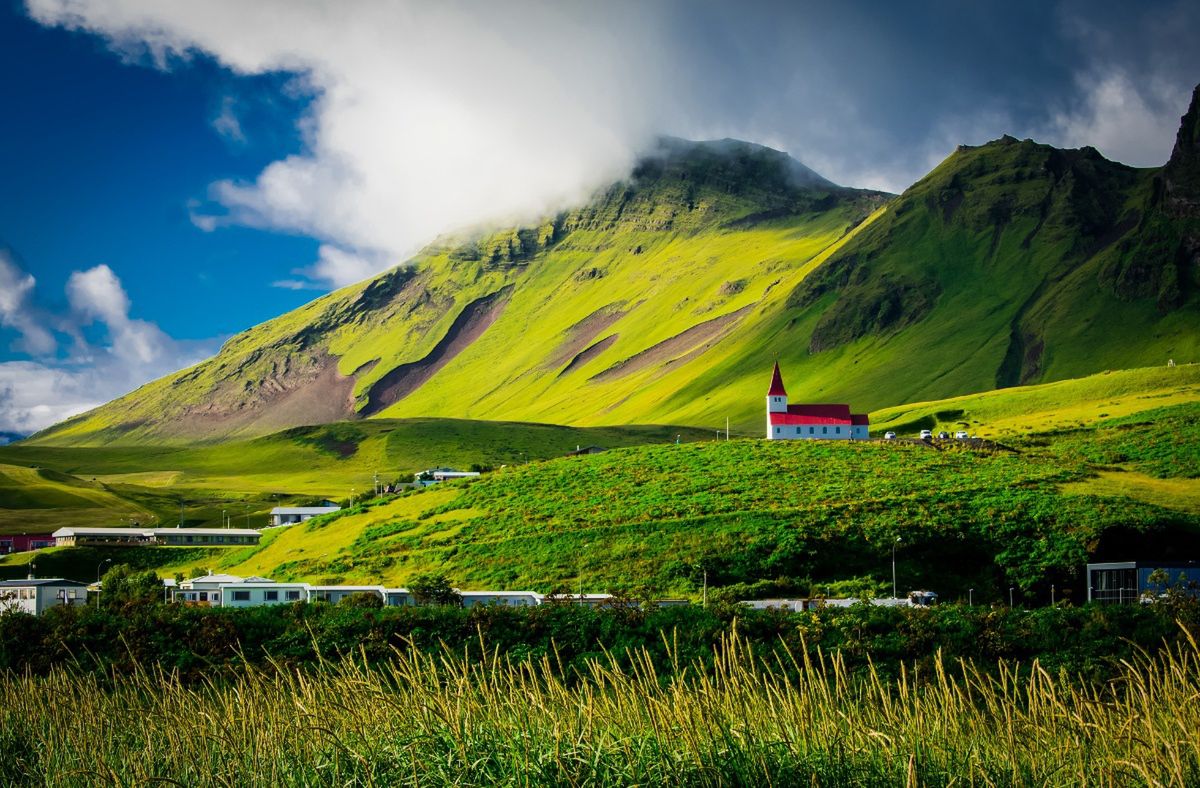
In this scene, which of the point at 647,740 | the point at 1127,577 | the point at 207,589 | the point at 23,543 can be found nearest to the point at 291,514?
the point at 23,543

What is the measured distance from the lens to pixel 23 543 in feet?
400

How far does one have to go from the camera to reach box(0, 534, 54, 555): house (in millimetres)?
120312

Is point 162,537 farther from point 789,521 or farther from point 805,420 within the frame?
point 789,521

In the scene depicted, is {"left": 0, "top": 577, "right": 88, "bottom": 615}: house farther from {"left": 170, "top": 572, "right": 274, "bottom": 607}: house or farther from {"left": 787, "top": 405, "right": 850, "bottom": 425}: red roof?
{"left": 787, "top": 405, "right": 850, "bottom": 425}: red roof

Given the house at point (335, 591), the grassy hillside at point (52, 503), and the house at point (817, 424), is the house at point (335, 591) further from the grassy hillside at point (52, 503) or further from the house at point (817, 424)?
the grassy hillside at point (52, 503)

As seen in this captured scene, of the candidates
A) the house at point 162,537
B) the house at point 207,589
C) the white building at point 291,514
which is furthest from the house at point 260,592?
the white building at point 291,514

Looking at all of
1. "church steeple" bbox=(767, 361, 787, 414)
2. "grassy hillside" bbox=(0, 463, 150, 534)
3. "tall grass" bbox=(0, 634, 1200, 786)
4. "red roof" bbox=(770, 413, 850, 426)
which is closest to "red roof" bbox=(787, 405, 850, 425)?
"red roof" bbox=(770, 413, 850, 426)

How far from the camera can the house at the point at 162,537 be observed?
4291 inches

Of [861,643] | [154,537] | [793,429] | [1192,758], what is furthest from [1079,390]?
[1192,758]

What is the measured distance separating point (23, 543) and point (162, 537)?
18.8 metres

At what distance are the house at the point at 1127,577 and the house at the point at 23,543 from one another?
337 feet

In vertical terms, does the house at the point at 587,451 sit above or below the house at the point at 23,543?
above

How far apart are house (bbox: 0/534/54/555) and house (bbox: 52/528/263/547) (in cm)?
491

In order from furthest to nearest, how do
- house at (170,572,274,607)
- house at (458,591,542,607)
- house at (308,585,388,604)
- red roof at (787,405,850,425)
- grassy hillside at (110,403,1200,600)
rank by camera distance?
red roof at (787,405,850,425), house at (170,572,274,607), grassy hillside at (110,403,1200,600), house at (308,585,388,604), house at (458,591,542,607)
